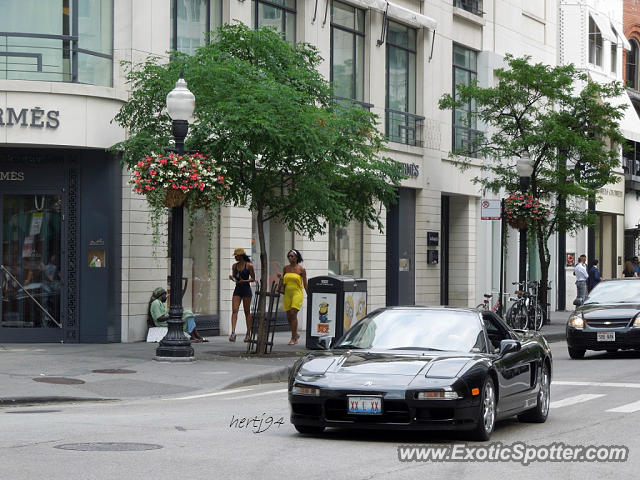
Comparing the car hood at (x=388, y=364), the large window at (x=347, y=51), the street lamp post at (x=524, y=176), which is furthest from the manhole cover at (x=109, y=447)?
the street lamp post at (x=524, y=176)

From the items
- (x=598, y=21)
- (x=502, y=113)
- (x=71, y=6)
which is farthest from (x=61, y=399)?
(x=598, y=21)

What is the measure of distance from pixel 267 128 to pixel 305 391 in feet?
28.6

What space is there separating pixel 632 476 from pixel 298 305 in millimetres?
14355

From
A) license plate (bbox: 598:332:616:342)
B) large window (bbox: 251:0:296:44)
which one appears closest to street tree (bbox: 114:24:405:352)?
license plate (bbox: 598:332:616:342)

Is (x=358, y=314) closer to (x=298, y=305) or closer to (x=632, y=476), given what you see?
(x=298, y=305)

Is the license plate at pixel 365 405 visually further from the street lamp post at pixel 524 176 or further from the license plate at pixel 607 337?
the street lamp post at pixel 524 176

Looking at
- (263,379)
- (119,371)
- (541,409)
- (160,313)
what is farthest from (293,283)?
(541,409)

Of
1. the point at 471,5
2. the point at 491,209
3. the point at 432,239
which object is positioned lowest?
the point at 432,239

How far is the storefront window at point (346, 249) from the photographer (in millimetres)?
30734

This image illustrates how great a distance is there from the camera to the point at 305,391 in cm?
1066

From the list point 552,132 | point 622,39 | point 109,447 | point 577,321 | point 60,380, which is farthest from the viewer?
point 622,39

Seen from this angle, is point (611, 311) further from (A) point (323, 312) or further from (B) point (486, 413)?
(B) point (486, 413)

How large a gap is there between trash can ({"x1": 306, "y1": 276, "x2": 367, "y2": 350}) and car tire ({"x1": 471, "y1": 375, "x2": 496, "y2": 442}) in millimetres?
10889

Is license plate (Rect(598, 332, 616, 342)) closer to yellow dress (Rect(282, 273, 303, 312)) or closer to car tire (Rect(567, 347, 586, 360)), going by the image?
car tire (Rect(567, 347, 586, 360))
